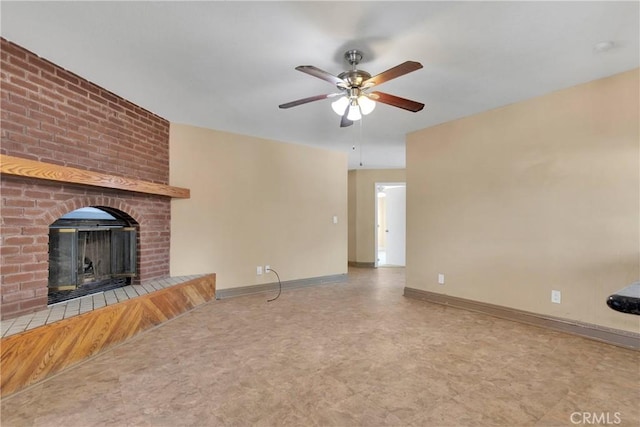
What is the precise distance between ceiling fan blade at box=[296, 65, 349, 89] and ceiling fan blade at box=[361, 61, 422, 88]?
0.51ft

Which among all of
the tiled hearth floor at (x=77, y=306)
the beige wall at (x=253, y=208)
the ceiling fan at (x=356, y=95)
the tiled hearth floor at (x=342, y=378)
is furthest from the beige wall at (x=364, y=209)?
the ceiling fan at (x=356, y=95)

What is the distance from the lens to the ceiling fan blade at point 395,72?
1.84 metres

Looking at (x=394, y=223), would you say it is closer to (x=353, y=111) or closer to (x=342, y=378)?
(x=353, y=111)

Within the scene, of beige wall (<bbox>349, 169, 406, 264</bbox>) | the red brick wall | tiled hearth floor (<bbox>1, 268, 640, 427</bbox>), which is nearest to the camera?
tiled hearth floor (<bbox>1, 268, 640, 427</bbox>)

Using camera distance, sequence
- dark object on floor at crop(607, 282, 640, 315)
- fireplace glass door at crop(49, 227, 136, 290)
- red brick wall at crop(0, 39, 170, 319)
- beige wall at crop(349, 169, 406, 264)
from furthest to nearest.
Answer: beige wall at crop(349, 169, 406, 264) < fireplace glass door at crop(49, 227, 136, 290) < red brick wall at crop(0, 39, 170, 319) < dark object on floor at crop(607, 282, 640, 315)

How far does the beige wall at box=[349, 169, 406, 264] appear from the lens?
7.04 metres

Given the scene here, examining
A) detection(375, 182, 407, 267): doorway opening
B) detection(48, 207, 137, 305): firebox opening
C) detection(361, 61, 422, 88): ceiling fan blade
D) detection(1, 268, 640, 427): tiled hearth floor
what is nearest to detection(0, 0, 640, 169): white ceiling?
detection(361, 61, 422, 88): ceiling fan blade

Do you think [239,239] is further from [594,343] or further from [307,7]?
Result: [594,343]

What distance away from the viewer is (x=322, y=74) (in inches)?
77.7

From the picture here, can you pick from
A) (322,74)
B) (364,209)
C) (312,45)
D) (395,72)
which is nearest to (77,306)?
(322,74)

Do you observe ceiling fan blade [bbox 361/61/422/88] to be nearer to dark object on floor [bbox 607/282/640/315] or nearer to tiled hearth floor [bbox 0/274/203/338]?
dark object on floor [bbox 607/282/640/315]

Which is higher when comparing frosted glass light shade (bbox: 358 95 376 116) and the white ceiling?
the white ceiling

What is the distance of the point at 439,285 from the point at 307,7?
11.4 feet

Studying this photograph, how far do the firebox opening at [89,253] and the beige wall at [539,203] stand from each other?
141 inches
